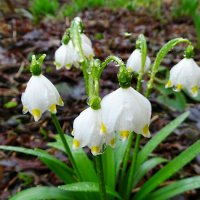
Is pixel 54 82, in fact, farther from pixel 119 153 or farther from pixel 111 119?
pixel 111 119

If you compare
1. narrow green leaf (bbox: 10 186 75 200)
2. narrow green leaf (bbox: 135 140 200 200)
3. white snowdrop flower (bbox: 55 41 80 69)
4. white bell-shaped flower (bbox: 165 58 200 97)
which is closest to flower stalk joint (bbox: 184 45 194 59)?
white bell-shaped flower (bbox: 165 58 200 97)

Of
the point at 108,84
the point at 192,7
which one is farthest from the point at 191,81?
the point at 192,7

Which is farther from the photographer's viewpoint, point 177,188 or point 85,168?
point 85,168

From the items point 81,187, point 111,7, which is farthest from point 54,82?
point 111,7

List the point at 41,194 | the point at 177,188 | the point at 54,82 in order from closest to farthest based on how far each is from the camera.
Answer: the point at 41,194, the point at 177,188, the point at 54,82

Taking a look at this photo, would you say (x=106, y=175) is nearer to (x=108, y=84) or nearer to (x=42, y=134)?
(x=42, y=134)

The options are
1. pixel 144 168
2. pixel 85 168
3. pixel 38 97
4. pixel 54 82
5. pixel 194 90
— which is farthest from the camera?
pixel 54 82

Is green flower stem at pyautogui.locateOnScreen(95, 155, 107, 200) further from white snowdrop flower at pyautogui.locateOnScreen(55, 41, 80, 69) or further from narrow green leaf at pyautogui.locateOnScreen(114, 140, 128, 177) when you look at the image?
white snowdrop flower at pyautogui.locateOnScreen(55, 41, 80, 69)
